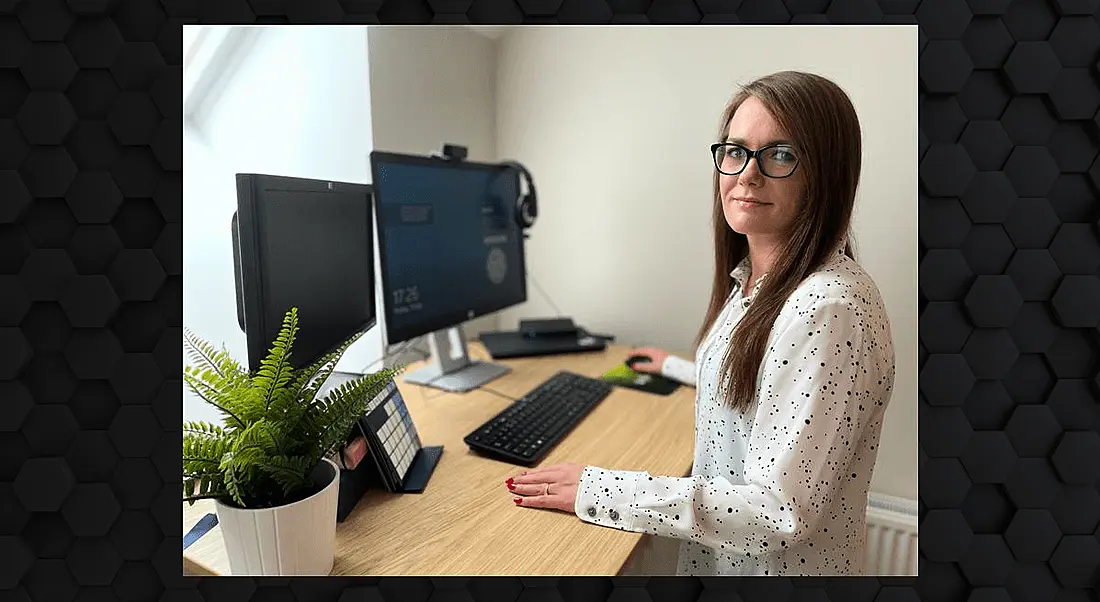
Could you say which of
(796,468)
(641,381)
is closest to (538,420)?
(641,381)

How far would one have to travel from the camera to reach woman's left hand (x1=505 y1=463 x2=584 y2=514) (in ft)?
2.49

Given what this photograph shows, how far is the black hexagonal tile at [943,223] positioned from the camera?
727 mm

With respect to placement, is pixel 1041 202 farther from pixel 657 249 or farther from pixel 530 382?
pixel 530 382

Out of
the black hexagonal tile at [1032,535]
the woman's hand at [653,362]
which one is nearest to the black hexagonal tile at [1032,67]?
the black hexagonal tile at [1032,535]

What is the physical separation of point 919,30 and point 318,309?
81 centimetres

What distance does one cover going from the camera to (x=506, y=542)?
2.38 feet

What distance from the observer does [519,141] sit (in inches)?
56.4
